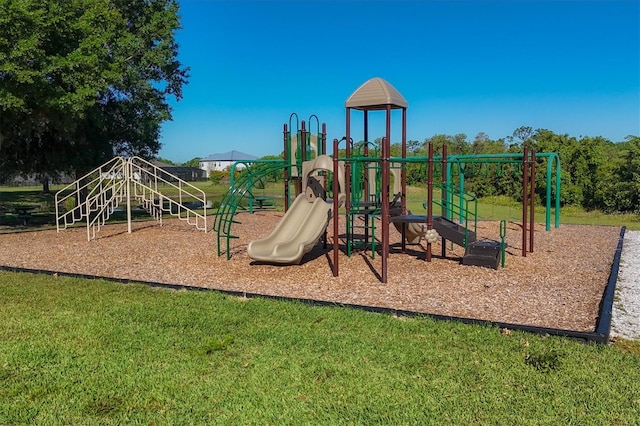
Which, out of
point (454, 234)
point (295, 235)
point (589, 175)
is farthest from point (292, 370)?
point (589, 175)

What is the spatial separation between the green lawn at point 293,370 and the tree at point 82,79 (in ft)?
23.5

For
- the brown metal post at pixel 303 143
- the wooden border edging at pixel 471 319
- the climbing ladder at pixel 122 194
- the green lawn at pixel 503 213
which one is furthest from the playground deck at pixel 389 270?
the green lawn at pixel 503 213

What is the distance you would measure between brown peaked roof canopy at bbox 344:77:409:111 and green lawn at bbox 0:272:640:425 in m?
4.53

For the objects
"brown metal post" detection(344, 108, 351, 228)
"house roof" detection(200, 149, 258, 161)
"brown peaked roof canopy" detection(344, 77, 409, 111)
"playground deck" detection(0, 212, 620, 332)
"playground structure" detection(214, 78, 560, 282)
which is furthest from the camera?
"house roof" detection(200, 149, 258, 161)

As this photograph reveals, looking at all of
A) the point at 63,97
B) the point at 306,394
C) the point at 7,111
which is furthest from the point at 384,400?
the point at 7,111

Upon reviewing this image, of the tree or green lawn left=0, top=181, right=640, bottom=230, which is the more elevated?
the tree

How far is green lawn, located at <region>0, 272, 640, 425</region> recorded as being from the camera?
10.3ft

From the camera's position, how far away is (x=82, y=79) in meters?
11.5

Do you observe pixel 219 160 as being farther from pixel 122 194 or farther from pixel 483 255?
pixel 483 255

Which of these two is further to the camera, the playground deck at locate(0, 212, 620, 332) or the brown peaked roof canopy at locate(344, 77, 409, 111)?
the brown peaked roof canopy at locate(344, 77, 409, 111)

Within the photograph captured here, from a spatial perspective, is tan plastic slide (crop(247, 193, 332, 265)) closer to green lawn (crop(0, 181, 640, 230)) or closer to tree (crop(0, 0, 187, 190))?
tree (crop(0, 0, 187, 190))

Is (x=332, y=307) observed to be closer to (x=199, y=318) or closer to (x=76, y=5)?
(x=199, y=318)

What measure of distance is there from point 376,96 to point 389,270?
119 inches

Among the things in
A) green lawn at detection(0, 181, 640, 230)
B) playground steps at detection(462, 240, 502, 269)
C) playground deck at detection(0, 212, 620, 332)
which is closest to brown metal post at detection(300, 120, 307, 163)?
playground deck at detection(0, 212, 620, 332)
